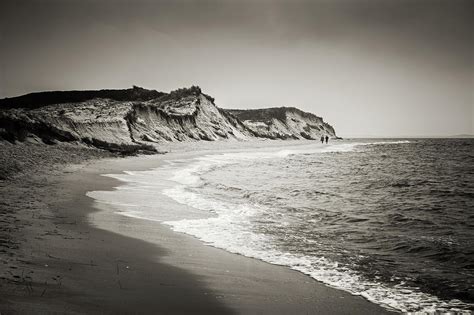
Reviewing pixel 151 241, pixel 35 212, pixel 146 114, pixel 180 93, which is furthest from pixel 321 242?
pixel 180 93

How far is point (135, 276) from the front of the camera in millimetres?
4277

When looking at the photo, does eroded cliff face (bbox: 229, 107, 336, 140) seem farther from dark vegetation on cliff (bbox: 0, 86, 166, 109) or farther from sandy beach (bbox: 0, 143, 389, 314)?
sandy beach (bbox: 0, 143, 389, 314)

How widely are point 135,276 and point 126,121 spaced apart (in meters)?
33.9

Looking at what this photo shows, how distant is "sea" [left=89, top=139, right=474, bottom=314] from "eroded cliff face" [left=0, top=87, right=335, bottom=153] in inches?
547

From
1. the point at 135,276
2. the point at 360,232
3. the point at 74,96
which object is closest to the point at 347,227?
the point at 360,232

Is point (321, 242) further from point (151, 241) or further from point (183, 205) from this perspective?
point (183, 205)

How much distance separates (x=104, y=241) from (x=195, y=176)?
11.2 m

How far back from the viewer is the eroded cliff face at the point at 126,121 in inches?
937

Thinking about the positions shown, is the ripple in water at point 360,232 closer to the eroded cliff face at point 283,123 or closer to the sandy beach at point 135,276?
the sandy beach at point 135,276

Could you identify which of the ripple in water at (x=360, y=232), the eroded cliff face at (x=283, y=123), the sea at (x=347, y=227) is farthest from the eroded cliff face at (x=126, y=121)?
the ripple in water at (x=360, y=232)

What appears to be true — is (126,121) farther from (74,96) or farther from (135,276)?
(74,96)

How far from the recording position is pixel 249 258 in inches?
221

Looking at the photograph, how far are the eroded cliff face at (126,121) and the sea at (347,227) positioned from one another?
13.9 m

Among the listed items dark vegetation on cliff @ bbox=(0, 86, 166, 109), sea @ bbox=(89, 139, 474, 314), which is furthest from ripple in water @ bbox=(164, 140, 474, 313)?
dark vegetation on cliff @ bbox=(0, 86, 166, 109)
